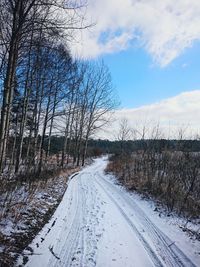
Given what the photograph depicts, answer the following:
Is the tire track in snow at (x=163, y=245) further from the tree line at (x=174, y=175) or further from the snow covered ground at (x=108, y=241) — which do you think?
the tree line at (x=174, y=175)

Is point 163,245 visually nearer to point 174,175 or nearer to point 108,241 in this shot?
point 108,241

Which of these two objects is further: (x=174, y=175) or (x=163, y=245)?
(x=174, y=175)

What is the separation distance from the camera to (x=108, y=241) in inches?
260

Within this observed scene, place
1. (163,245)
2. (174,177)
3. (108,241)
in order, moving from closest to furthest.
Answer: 1. (108,241)
2. (163,245)
3. (174,177)

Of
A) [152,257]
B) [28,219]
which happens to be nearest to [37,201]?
[28,219]

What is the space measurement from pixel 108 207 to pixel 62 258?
5346 mm

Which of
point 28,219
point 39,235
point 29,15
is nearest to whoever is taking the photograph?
point 39,235

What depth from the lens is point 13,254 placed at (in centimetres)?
513

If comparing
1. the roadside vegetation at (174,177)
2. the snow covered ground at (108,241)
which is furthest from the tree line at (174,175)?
the snow covered ground at (108,241)

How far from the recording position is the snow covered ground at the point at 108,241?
17.9 ft

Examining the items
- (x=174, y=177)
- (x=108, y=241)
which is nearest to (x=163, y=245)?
(x=108, y=241)

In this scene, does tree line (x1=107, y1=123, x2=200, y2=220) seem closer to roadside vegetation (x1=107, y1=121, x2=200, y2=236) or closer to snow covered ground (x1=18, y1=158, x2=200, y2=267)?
roadside vegetation (x1=107, y1=121, x2=200, y2=236)

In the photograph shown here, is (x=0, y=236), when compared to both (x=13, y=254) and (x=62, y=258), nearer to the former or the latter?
(x=13, y=254)

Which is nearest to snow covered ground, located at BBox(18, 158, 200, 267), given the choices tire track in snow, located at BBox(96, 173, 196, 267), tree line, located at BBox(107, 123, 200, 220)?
tire track in snow, located at BBox(96, 173, 196, 267)
